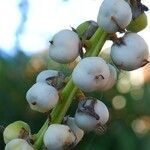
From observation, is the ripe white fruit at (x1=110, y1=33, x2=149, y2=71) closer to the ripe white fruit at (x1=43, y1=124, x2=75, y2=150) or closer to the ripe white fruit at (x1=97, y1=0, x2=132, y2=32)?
the ripe white fruit at (x1=97, y1=0, x2=132, y2=32)

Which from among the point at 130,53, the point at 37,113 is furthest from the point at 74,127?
the point at 37,113

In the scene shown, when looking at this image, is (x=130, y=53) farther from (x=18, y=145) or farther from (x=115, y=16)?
(x=18, y=145)

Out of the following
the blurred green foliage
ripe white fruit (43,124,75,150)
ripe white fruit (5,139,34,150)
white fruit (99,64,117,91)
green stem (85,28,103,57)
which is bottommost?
the blurred green foliage

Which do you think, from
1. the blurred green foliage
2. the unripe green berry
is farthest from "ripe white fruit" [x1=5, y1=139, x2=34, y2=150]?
the blurred green foliage

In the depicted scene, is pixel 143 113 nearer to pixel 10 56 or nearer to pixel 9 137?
pixel 10 56

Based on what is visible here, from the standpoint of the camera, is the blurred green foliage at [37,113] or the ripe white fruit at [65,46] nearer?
the ripe white fruit at [65,46]

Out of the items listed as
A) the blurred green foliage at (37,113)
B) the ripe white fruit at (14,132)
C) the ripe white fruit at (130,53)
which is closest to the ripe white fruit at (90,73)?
the ripe white fruit at (130,53)

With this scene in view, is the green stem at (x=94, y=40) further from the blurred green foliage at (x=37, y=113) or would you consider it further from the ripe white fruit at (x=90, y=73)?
the blurred green foliage at (x=37, y=113)

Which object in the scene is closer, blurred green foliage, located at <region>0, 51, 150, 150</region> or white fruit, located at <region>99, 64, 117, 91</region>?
white fruit, located at <region>99, 64, 117, 91</region>
